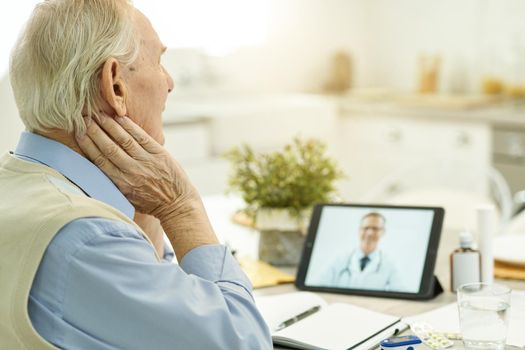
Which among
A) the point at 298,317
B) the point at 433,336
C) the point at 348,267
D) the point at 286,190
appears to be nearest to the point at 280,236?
the point at 286,190

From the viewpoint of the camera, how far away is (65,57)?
1.20m

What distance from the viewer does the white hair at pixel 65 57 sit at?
120 cm

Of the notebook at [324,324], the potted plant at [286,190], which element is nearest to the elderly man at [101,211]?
the notebook at [324,324]

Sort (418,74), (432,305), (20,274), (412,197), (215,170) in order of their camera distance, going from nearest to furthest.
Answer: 1. (20,274)
2. (432,305)
3. (412,197)
4. (215,170)
5. (418,74)

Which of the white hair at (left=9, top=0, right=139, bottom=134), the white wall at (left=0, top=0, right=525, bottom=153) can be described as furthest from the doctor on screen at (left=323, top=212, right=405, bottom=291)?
the white wall at (left=0, top=0, right=525, bottom=153)

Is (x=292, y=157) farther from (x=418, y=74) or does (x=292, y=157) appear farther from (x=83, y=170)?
(x=418, y=74)

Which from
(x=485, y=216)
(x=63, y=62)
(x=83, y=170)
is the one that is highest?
(x=63, y=62)

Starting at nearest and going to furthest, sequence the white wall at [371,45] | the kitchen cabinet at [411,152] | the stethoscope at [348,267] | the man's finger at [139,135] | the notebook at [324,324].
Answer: the man's finger at [139,135] < the notebook at [324,324] < the stethoscope at [348,267] < the kitchen cabinet at [411,152] < the white wall at [371,45]

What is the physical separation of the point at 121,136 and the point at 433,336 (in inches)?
24.8

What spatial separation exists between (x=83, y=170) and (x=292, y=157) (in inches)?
30.3

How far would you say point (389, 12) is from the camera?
5.31 meters

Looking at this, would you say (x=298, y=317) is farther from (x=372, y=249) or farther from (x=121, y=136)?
(x=121, y=136)

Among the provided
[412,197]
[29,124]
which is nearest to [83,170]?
[29,124]

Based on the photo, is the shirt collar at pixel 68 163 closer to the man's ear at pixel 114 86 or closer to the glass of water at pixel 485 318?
the man's ear at pixel 114 86
